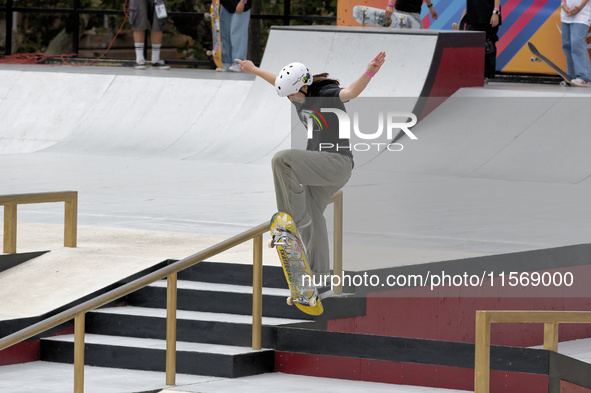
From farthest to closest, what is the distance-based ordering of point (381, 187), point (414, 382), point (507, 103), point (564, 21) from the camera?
point (564, 21) → point (507, 103) → point (381, 187) → point (414, 382)

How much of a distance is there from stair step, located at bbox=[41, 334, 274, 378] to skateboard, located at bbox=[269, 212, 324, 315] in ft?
1.58

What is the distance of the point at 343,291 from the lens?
8.31m

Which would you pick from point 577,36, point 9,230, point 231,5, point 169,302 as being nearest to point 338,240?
point 169,302

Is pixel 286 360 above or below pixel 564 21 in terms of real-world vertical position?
below

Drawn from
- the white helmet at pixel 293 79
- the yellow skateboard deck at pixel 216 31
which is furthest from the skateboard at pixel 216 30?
the white helmet at pixel 293 79

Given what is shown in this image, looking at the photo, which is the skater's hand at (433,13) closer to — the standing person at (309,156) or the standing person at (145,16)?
the standing person at (145,16)

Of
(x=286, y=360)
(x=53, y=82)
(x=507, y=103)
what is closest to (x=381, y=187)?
(x=507, y=103)

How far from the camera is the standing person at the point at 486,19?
17.4 meters

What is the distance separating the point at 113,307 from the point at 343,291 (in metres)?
1.80

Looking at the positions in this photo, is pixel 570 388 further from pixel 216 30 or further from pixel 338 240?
pixel 216 30

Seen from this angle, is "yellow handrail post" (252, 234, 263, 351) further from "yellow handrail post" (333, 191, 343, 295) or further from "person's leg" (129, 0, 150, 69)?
"person's leg" (129, 0, 150, 69)

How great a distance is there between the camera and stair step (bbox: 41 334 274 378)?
7.69 meters

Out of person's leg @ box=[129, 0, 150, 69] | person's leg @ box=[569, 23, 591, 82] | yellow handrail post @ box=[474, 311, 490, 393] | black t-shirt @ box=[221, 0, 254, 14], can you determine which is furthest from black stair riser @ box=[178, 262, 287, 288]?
person's leg @ box=[129, 0, 150, 69]

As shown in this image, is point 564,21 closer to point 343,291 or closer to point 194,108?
point 194,108
